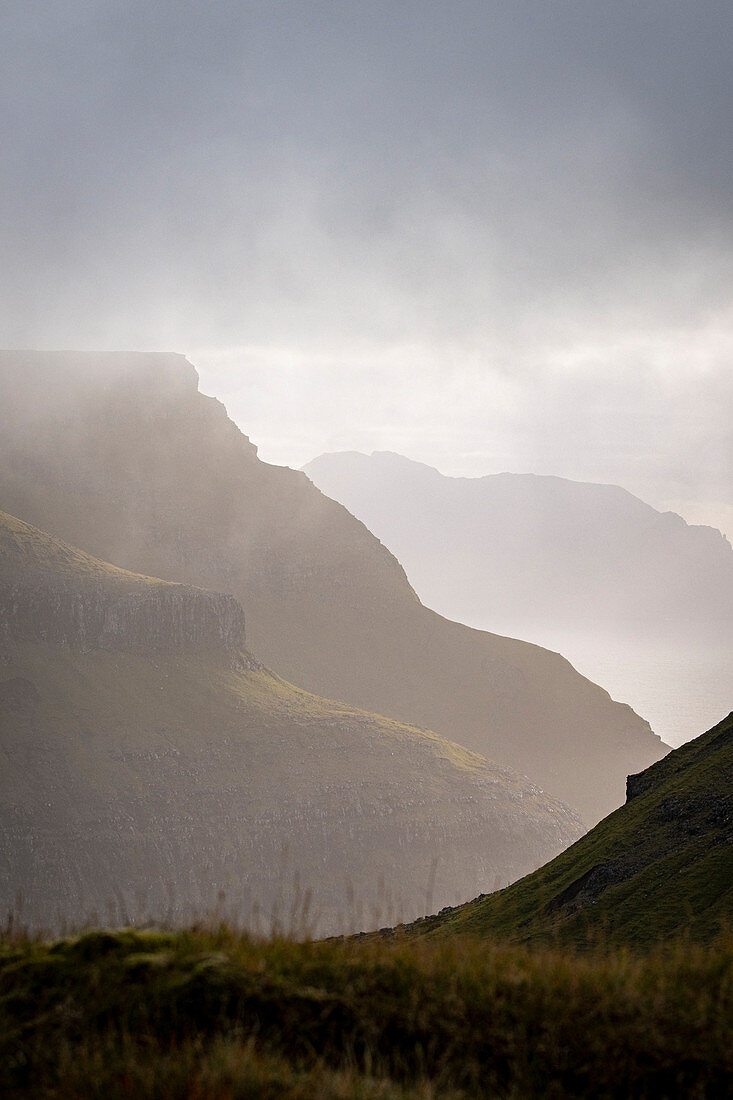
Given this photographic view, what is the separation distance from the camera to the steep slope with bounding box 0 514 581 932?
460 feet

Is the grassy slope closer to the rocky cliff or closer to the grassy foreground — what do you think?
the rocky cliff

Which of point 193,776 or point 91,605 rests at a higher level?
point 91,605

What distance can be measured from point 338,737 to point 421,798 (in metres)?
22.2

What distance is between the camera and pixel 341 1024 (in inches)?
275

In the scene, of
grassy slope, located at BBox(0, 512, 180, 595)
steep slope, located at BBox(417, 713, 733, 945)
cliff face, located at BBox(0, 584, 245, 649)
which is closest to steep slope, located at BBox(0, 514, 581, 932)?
cliff face, located at BBox(0, 584, 245, 649)

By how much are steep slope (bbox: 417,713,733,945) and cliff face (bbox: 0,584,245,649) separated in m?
149

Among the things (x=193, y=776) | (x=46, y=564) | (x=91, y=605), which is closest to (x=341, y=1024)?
(x=193, y=776)

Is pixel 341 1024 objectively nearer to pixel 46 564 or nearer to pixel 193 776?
pixel 193 776

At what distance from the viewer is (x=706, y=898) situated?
77.2ft

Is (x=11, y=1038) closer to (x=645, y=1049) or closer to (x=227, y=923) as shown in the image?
(x=227, y=923)

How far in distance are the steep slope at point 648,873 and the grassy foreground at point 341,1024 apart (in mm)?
11844

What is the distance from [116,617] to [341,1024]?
18348 centimetres

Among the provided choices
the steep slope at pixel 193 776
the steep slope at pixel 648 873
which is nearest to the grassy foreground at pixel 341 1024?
the steep slope at pixel 648 873

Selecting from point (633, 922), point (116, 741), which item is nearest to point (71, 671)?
point (116, 741)
